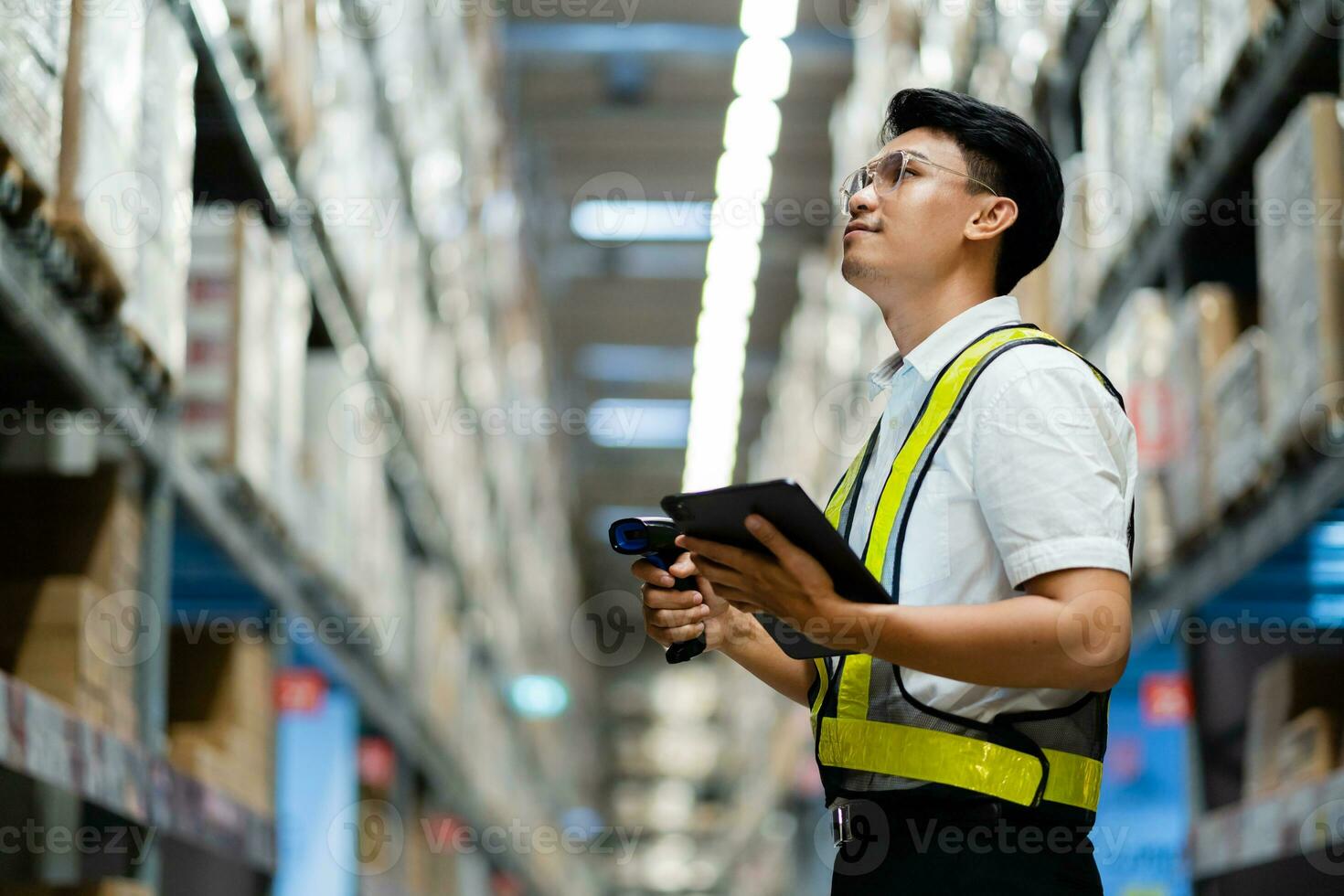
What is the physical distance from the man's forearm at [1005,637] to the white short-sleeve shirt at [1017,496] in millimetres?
54

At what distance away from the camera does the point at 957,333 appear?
2.02 meters

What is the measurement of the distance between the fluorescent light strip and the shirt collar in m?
7.28

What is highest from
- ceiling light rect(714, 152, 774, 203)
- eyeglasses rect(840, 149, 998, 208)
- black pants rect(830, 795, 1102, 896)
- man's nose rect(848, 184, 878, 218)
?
ceiling light rect(714, 152, 774, 203)

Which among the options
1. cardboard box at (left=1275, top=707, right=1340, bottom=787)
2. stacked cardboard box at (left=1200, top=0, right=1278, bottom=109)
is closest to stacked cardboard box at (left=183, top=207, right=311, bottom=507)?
stacked cardboard box at (left=1200, top=0, right=1278, bottom=109)

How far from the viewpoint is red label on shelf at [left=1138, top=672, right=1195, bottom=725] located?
7051 millimetres

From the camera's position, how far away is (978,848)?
1.78 metres

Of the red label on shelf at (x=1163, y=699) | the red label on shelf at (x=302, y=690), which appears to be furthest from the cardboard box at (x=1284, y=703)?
the red label on shelf at (x=302, y=690)

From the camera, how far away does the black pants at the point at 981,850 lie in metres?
1.77

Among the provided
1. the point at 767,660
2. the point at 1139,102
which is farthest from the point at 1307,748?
the point at 767,660

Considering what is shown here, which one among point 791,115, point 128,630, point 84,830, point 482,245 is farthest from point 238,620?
point 791,115

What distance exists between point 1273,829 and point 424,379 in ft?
19.4

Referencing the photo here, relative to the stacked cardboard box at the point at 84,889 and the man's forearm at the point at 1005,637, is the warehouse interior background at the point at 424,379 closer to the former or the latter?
the stacked cardboard box at the point at 84,889

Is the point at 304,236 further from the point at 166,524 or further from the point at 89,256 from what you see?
the point at 89,256

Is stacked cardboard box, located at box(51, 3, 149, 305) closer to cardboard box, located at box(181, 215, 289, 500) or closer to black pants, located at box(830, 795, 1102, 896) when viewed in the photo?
cardboard box, located at box(181, 215, 289, 500)
